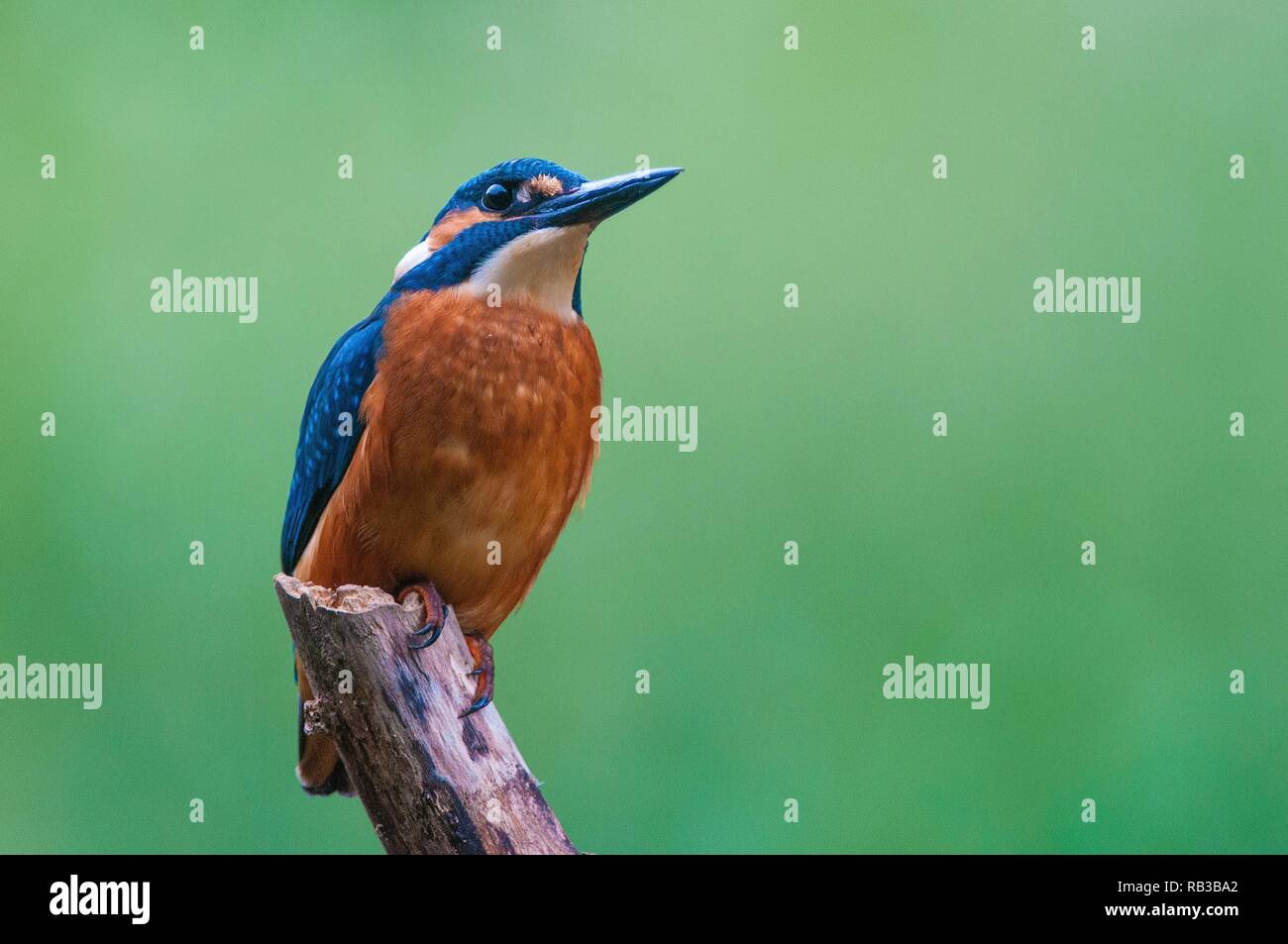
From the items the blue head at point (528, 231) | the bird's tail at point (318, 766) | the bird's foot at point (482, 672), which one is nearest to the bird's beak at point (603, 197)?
the blue head at point (528, 231)

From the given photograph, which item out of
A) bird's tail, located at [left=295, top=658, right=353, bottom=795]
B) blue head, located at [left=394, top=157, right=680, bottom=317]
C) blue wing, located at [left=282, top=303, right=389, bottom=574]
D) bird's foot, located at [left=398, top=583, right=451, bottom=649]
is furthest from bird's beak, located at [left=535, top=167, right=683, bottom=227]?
bird's tail, located at [left=295, top=658, right=353, bottom=795]

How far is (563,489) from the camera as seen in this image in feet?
7.80

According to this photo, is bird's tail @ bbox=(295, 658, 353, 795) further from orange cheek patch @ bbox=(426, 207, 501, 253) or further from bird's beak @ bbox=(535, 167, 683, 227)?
bird's beak @ bbox=(535, 167, 683, 227)

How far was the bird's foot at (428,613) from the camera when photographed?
2.11m

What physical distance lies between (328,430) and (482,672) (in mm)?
593

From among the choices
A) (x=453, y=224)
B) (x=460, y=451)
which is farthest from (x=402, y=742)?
(x=453, y=224)

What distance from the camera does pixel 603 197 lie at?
2295 mm

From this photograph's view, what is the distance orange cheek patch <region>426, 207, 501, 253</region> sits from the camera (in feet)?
7.92

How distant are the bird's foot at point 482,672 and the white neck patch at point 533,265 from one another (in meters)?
0.71

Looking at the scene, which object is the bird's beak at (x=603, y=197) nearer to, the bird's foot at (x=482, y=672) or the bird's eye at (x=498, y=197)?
the bird's eye at (x=498, y=197)
